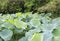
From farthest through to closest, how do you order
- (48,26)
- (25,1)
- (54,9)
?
(25,1) < (54,9) < (48,26)

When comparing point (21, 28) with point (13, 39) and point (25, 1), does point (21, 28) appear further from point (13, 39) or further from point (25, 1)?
point (25, 1)

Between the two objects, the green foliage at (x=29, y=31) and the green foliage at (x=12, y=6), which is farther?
the green foliage at (x=12, y=6)

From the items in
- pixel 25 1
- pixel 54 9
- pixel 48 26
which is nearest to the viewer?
pixel 48 26

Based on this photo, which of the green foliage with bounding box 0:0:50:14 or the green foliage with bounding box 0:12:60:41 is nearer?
the green foliage with bounding box 0:12:60:41

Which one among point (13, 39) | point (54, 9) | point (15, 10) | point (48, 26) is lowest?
point (15, 10)

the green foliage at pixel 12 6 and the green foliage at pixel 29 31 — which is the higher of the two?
the green foliage at pixel 29 31

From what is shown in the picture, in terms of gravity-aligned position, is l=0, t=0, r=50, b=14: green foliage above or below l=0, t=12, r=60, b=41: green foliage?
below

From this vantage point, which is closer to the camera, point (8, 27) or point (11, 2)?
point (8, 27)

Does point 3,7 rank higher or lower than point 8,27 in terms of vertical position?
lower

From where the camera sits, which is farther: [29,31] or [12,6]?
[12,6]

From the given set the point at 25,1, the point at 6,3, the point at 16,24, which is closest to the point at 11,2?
the point at 6,3

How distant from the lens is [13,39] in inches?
77.6

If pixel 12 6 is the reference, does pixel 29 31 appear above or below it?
above

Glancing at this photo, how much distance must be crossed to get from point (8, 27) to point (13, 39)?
0.13 m
